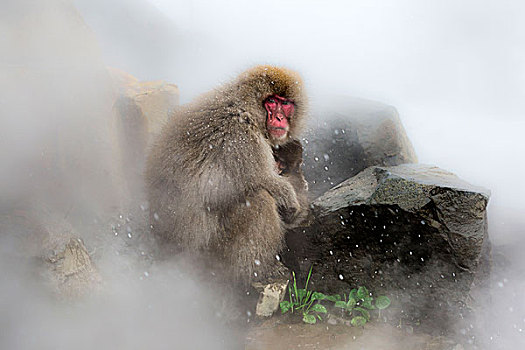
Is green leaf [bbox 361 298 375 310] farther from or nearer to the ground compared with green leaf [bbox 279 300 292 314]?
farther from the ground

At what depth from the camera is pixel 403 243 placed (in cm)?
304

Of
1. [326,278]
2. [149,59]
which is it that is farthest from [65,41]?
[326,278]

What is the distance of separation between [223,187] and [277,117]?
656 mm

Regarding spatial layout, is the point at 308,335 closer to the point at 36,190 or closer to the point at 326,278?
the point at 326,278

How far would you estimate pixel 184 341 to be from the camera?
8.91 ft

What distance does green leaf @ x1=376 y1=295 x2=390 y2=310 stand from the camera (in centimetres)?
297

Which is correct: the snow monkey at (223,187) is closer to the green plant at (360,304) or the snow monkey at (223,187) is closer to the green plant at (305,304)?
the green plant at (305,304)

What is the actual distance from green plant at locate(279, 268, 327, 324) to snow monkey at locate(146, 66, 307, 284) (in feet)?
0.62

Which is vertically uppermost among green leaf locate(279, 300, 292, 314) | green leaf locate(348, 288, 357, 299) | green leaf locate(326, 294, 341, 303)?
green leaf locate(348, 288, 357, 299)

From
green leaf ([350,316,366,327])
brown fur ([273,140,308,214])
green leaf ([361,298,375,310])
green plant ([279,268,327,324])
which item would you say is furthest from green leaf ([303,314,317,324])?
brown fur ([273,140,308,214])

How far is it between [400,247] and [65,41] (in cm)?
240

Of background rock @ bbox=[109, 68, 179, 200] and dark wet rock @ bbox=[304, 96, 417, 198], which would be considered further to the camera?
dark wet rock @ bbox=[304, 96, 417, 198]

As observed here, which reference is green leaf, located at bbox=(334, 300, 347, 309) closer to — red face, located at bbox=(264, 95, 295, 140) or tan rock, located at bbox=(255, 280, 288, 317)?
tan rock, located at bbox=(255, 280, 288, 317)

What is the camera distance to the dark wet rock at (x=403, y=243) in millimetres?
2922
